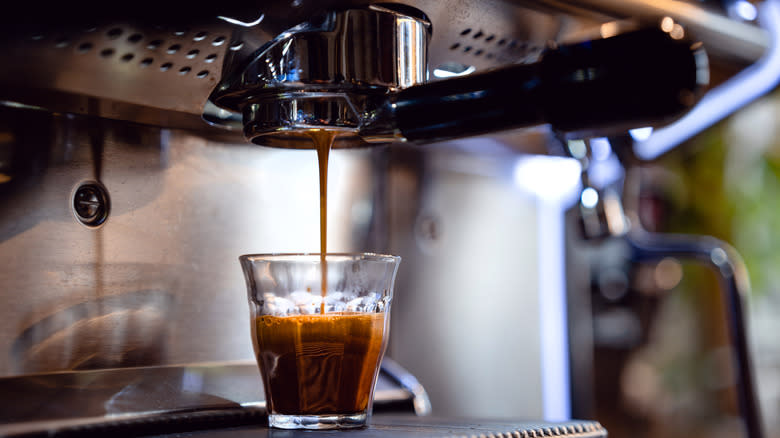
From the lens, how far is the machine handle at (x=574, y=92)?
12.7 inches

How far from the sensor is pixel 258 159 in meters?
0.56

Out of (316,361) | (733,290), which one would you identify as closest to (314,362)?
(316,361)

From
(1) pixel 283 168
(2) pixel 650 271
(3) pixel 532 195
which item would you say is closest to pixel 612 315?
(2) pixel 650 271

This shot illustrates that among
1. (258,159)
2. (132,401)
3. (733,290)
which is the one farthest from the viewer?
(733,290)

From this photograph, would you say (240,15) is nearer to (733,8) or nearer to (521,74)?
(521,74)

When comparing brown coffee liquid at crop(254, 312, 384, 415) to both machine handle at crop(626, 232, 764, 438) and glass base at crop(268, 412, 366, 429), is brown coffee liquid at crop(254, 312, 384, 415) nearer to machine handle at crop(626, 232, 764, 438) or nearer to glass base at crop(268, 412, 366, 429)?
Result: glass base at crop(268, 412, 366, 429)

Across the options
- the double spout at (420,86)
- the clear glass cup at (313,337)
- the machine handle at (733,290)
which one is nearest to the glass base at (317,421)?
the clear glass cup at (313,337)

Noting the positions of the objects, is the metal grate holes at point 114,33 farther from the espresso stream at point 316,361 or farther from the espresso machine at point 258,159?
the espresso stream at point 316,361

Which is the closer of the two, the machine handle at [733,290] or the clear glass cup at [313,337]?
the clear glass cup at [313,337]

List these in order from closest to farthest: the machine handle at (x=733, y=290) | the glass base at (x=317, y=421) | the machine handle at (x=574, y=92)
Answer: the machine handle at (x=574, y=92) < the glass base at (x=317, y=421) < the machine handle at (x=733, y=290)

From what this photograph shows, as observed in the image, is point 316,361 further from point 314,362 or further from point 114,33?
point 114,33

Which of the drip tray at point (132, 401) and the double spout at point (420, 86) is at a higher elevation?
the double spout at point (420, 86)

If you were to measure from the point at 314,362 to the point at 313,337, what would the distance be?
0.5 inches

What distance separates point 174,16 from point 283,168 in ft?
0.67
